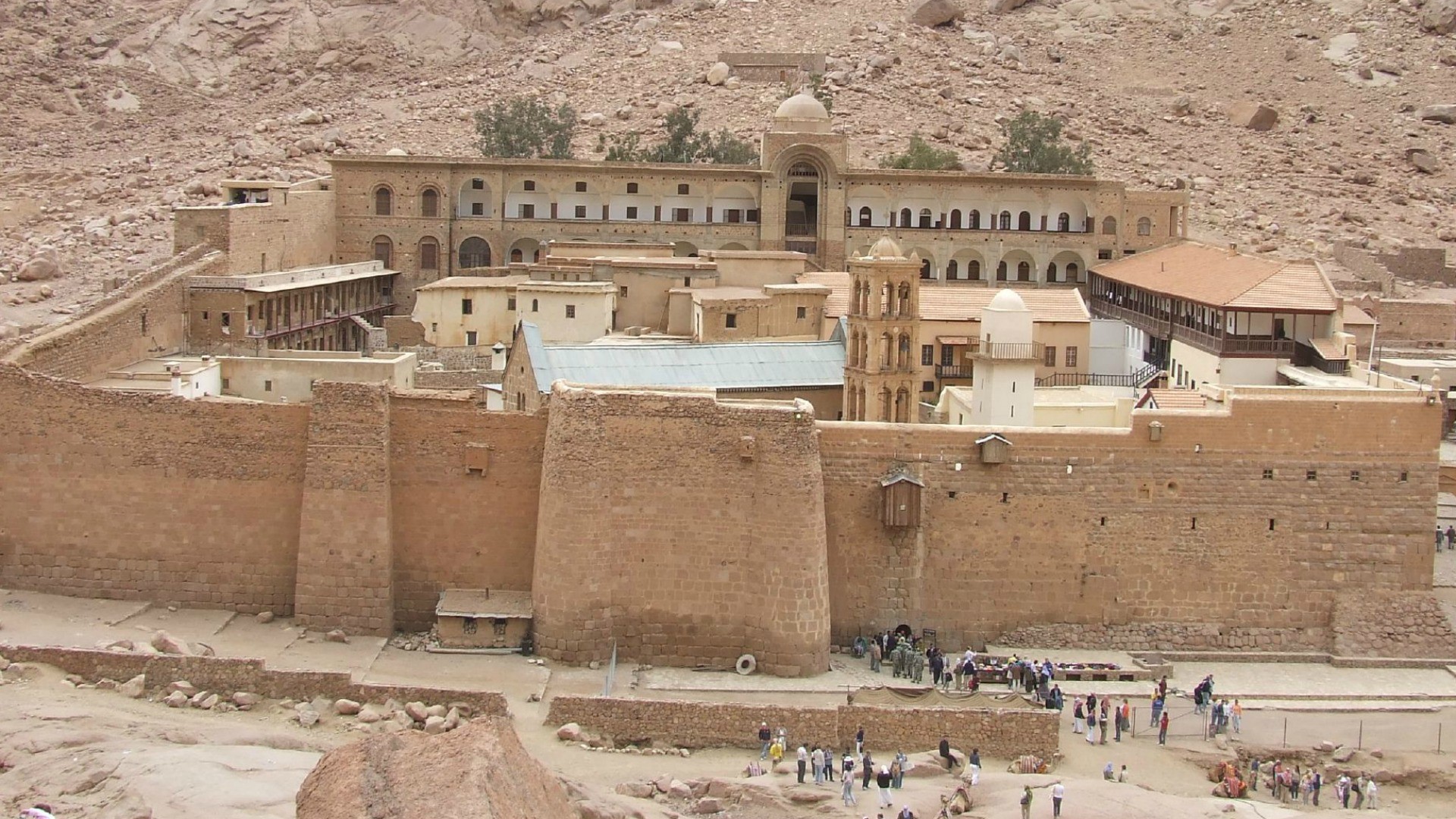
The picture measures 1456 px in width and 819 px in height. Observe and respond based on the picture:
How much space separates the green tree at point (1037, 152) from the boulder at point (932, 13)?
56.4 ft

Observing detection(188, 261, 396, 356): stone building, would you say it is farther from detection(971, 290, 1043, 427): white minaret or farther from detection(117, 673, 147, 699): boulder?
detection(971, 290, 1043, 427): white minaret

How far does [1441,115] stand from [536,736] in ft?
183

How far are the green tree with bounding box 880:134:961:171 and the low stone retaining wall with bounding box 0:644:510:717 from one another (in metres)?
29.4

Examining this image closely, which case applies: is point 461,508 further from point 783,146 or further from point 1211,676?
point 783,146

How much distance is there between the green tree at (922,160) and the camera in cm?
5400

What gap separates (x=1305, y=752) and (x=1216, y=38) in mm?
56121

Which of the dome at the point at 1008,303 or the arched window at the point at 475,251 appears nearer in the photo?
the dome at the point at 1008,303

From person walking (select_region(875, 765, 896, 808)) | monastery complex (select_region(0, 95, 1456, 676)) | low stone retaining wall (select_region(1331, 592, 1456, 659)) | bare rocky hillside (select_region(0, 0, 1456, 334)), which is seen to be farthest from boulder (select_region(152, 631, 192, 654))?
bare rocky hillside (select_region(0, 0, 1456, 334))

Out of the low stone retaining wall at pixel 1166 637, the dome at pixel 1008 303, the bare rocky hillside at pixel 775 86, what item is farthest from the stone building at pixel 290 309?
the low stone retaining wall at pixel 1166 637

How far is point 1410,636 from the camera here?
2902 centimetres

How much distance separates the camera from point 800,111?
51.0 metres

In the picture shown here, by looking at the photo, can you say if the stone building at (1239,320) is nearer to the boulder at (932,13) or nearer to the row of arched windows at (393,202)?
the row of arched windows at (393,202)

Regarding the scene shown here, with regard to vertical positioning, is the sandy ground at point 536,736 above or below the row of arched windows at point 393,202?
below

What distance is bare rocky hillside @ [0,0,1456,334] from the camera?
61875 mm
